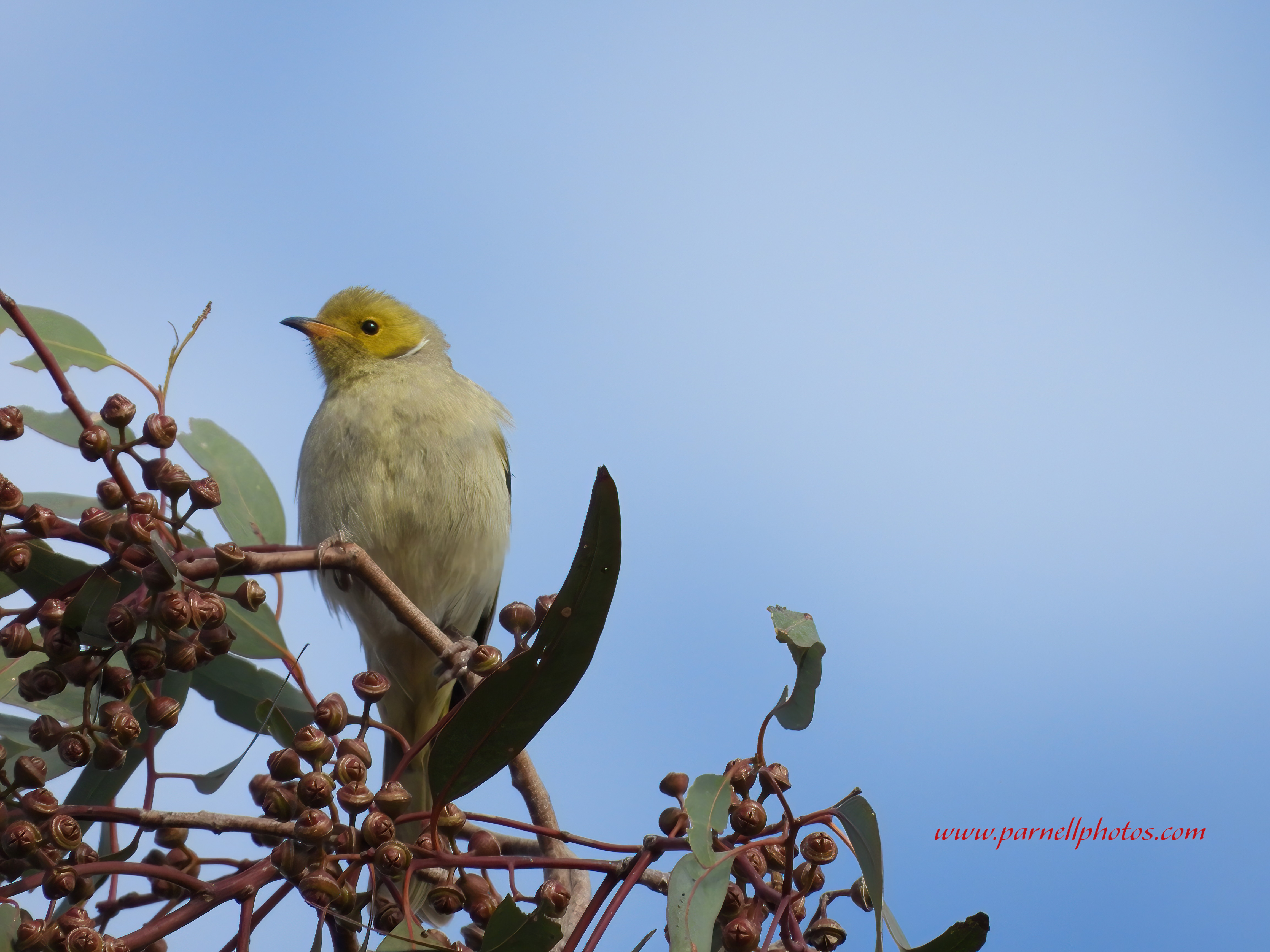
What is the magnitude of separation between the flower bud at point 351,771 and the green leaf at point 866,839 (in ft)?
2.35

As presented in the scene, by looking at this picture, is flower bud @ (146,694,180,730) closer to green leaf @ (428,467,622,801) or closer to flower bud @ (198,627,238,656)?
flower bud @ (198,627,238,656)

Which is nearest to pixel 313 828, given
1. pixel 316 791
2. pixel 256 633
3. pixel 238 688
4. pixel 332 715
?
pixel 316 791

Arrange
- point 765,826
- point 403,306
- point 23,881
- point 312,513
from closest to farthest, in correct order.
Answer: point 23,881 < point 765,826 < point 312,513 < point 403,306

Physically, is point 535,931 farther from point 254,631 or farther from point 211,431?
point 211,431

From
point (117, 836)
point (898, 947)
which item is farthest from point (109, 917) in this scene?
point (898, 947)

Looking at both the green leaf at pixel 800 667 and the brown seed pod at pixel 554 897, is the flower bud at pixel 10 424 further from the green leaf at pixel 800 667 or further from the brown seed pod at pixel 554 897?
the green leaf at pixel 800 667

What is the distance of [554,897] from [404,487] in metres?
2.01

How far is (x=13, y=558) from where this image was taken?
1745 millimetres

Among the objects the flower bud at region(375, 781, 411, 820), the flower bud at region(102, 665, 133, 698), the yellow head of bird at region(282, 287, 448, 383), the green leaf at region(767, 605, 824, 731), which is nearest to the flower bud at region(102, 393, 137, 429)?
the flower bud at region(102, 665, 133, 698)

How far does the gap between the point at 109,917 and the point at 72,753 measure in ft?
1.12

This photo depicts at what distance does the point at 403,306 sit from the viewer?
434cm

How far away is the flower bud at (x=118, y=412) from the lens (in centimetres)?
182

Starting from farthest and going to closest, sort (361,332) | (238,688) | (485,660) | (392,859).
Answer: (361,332) < (238,688) < (485,660) < (392,859)

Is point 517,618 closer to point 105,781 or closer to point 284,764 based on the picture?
point 284,764
